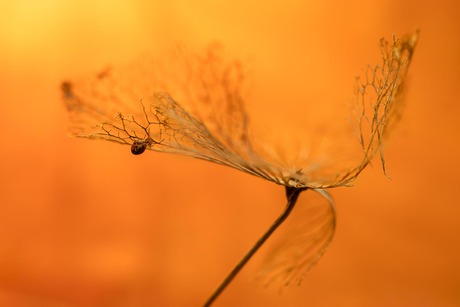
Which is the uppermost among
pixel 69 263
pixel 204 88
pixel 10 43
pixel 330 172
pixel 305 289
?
pixel 10 43

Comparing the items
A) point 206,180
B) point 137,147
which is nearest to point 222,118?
point 206,180

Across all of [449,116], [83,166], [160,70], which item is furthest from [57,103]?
[449,116]

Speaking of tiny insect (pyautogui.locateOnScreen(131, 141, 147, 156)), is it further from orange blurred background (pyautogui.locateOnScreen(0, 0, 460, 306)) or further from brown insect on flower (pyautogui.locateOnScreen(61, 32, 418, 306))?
orange blurred background (pyautogui.locateOnScreen(0, 0, 460, 306))

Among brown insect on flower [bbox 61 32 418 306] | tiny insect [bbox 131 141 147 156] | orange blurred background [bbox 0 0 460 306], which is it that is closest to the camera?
tiny insect [bbox 131 141 147 156]

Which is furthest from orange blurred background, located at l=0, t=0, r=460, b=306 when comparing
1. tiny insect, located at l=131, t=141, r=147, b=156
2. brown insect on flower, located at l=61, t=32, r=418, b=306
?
tiny insect, located at l=131, t=141, r=147, b=156

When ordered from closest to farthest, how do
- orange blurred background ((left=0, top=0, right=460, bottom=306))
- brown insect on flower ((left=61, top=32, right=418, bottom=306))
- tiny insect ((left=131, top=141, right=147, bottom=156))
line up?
1. tiny insect ((left=131, top=141, right=147, bottom=156))
2. brown insect on flower ((left=61, top=32, right=418, bottom=306))
3. orange blurred background ((left=0, top=0, right=460, bottom=306))

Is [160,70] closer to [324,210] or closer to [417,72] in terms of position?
[324,210]
